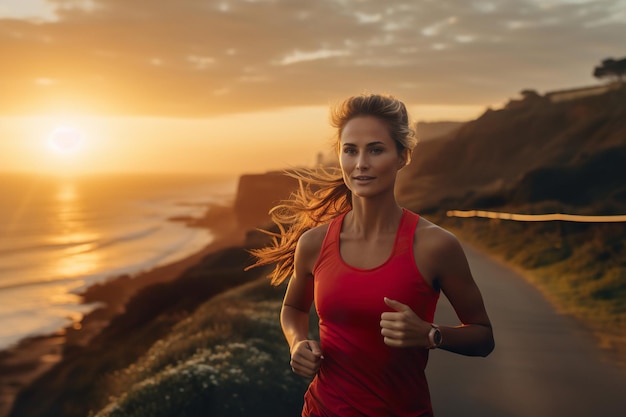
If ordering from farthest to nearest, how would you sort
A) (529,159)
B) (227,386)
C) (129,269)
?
1. (529,159)
2. (129,269)
3. (227,386)

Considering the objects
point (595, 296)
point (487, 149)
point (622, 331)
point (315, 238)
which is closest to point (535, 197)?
point (595, 296)

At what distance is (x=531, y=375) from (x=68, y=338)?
93.1 feet

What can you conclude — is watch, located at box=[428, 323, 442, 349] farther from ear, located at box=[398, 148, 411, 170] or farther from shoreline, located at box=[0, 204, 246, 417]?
shoreline, located at box=[0, 204, 246, 417]

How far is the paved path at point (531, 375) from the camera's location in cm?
688

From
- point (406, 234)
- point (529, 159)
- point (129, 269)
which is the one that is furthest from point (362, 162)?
point (529, 159)

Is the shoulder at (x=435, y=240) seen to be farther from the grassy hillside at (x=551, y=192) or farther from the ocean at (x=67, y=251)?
the ocean at (x=67, y=251)

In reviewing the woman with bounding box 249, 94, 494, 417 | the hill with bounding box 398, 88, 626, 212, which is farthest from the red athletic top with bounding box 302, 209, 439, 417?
the hill with bounding box 398, 88, 626, 212

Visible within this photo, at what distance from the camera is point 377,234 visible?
3.19 meters

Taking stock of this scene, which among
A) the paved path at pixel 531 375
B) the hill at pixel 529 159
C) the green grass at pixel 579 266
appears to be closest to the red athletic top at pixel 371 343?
the paved path at pixel 531 375

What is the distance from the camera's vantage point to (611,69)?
2793 inches

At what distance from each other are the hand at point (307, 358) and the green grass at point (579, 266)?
6345 mm

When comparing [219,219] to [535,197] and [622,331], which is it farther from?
[622,331]

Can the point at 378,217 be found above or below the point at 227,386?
above

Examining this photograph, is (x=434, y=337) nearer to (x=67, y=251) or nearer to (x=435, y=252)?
(x=435, y=252)
